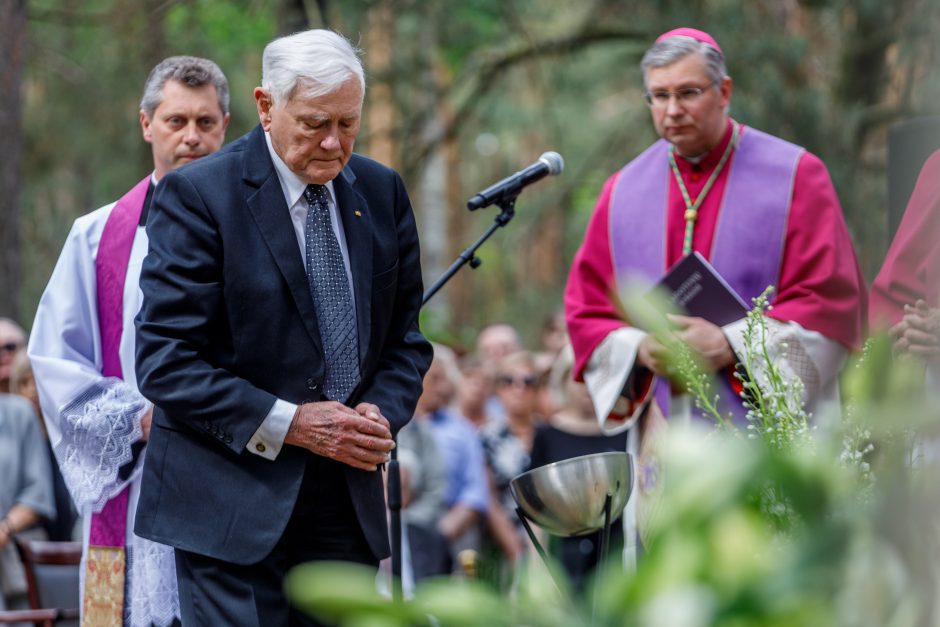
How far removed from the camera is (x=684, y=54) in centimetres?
459

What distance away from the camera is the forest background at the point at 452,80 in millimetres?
10141

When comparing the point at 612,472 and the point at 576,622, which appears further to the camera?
the point at 612,472

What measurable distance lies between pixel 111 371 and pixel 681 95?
6.52ft

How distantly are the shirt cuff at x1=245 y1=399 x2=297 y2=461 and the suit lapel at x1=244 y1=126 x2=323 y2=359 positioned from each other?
19 centimetres

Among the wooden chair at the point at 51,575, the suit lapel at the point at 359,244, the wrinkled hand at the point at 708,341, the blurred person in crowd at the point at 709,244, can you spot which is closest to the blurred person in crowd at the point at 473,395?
the wooden chair at the point at 51,575

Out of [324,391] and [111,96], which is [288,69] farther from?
[111,96]

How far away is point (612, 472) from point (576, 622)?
1684mm

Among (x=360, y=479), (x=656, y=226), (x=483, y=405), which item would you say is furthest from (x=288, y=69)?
(x=483, y=405)

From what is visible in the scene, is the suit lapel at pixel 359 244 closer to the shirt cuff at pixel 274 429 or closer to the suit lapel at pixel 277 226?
the suit lapel at pixel 277 226

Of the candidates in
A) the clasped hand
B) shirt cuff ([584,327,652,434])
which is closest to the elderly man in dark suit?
the clasped hand

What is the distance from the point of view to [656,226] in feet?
16.2

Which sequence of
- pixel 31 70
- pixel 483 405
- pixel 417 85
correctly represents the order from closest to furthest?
pixel 483 405, pixel 417 85, pixel 31 70

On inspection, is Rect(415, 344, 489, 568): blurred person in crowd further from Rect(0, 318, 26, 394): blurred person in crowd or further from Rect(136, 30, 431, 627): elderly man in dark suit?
Rect(136, 30, 431, 627): elderly man in dark suit

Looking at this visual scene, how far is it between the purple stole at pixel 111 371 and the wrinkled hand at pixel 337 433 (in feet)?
2.81
